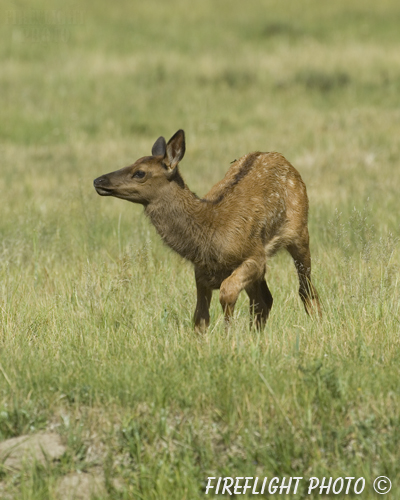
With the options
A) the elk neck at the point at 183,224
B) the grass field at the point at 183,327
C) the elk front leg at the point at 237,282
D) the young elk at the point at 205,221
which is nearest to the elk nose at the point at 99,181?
the young elk at the point at 205,221

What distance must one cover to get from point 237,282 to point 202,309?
39 centimetres

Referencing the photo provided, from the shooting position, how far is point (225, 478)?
14.9 ft

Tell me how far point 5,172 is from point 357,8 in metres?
24.1

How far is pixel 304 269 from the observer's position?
7.43 metres

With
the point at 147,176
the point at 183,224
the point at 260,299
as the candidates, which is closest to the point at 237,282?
the point at 183,224

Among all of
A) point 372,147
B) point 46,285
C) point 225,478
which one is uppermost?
point 372,147

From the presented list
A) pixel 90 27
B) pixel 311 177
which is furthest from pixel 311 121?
pixel 90 27

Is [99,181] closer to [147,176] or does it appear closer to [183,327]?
[147,176]

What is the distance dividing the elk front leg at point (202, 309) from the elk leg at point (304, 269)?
3.23ft

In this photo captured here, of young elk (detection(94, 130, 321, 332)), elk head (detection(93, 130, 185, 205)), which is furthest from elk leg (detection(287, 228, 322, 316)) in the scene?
elk head (detection(93, 130, 185, 205))

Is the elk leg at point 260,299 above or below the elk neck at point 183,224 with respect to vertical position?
below

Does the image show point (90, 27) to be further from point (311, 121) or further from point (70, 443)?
point (70, 443)

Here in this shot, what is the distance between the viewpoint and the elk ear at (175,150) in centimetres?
640

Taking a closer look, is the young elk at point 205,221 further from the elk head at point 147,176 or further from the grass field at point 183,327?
the grass field at point 183,327
